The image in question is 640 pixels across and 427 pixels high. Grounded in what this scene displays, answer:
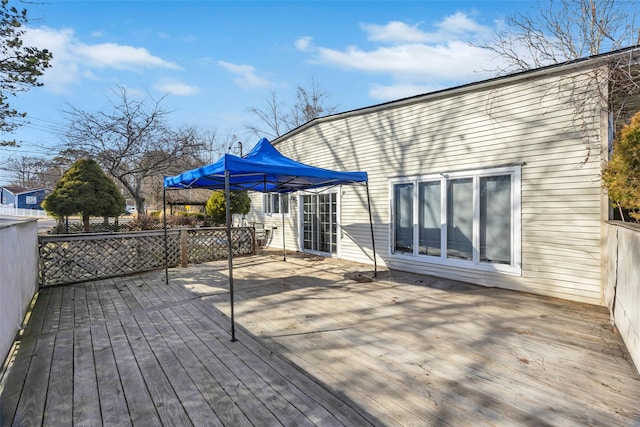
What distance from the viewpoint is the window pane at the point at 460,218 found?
525 centimetres

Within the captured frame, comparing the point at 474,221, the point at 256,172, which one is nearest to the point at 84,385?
the point at 256,172

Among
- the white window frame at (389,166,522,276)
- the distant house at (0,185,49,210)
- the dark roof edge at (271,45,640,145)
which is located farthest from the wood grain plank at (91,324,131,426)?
the distant house at (0,185,49,210)

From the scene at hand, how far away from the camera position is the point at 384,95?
13.3m

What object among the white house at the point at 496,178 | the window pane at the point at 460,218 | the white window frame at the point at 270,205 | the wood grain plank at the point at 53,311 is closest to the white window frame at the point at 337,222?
the white house at the point at 496,178

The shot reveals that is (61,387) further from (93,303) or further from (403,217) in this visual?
(403,217)

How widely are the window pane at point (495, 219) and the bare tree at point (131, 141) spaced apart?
11.6m

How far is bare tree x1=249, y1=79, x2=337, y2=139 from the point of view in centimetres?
2156

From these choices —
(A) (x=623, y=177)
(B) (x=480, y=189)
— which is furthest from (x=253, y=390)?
(B) (x=480, y=189)

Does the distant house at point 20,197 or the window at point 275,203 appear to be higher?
the distant house at point 20,197

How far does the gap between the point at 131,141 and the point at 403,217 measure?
36.4 feet

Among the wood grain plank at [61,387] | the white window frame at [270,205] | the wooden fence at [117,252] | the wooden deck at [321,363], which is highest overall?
the white window frame at [270,205]

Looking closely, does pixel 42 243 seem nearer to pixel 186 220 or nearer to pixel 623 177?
pixel 623 177

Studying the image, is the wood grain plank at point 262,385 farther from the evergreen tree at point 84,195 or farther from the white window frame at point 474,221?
the evergreen tree at point 84,195

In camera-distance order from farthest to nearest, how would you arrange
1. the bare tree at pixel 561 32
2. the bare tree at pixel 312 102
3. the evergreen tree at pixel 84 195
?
the bare tree at pixel 312 102 < the evergreen tree at pixel 84 195 < the bare tree at pixel 561 32
